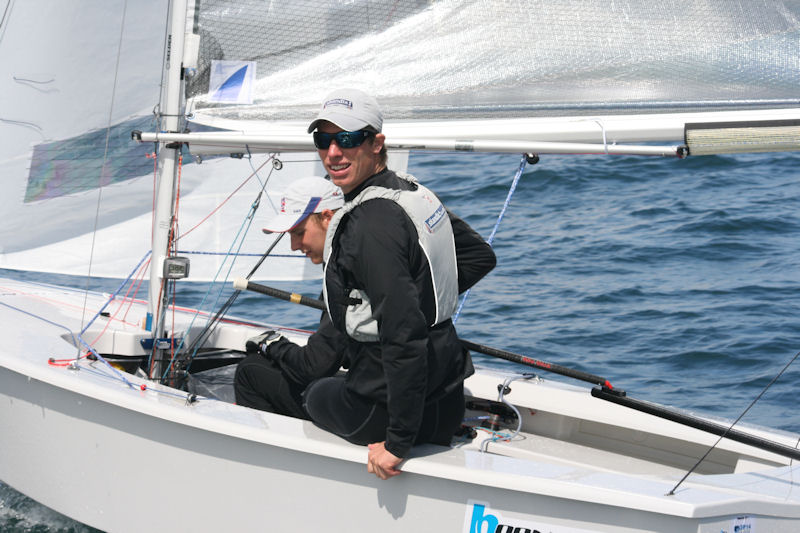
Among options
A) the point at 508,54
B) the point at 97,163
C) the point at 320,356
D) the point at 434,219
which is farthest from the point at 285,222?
the point at 97,163

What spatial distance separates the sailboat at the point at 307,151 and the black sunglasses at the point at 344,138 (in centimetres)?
66

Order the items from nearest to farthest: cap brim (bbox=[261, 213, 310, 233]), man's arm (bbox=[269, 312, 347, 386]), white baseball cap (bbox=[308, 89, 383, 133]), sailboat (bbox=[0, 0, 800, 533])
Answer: white baseball cap (bbox=[308, 89, 383, 133])
sailboat (bbox=[0, 0, 800, 533])
cap brim (bbox=[261, 213, 310, 233])
man's arm (bbox=[269, 312, 347, 386])

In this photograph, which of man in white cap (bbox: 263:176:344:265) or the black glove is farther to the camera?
the black glove

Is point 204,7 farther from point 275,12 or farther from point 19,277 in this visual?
point 19,277

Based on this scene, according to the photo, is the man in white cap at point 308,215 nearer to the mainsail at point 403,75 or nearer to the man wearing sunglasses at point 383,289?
the mainsail at point 403,75

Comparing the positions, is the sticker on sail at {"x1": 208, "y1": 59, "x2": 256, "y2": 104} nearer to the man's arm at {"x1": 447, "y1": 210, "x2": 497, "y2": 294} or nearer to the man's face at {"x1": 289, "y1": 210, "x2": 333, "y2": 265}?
the man's face at {"x1": 289, "y1": 210, "x2": 333, "y2": 265}

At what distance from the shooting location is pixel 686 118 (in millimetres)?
3072

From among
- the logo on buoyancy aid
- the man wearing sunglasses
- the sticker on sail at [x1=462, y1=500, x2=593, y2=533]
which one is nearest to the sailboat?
the sticker on sail at [x1=462, y1=500, x2=593, y2=533]

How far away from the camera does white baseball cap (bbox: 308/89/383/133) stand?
2439 millimetres

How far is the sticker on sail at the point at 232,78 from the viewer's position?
355 centimetres

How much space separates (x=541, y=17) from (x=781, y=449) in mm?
1596

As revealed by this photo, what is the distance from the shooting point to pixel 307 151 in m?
3.58

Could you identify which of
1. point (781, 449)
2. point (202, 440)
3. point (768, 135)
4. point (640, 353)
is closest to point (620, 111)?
point (768, 135)

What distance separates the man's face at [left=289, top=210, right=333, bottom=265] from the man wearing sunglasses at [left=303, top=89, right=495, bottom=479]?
Result: 17.2 inches
